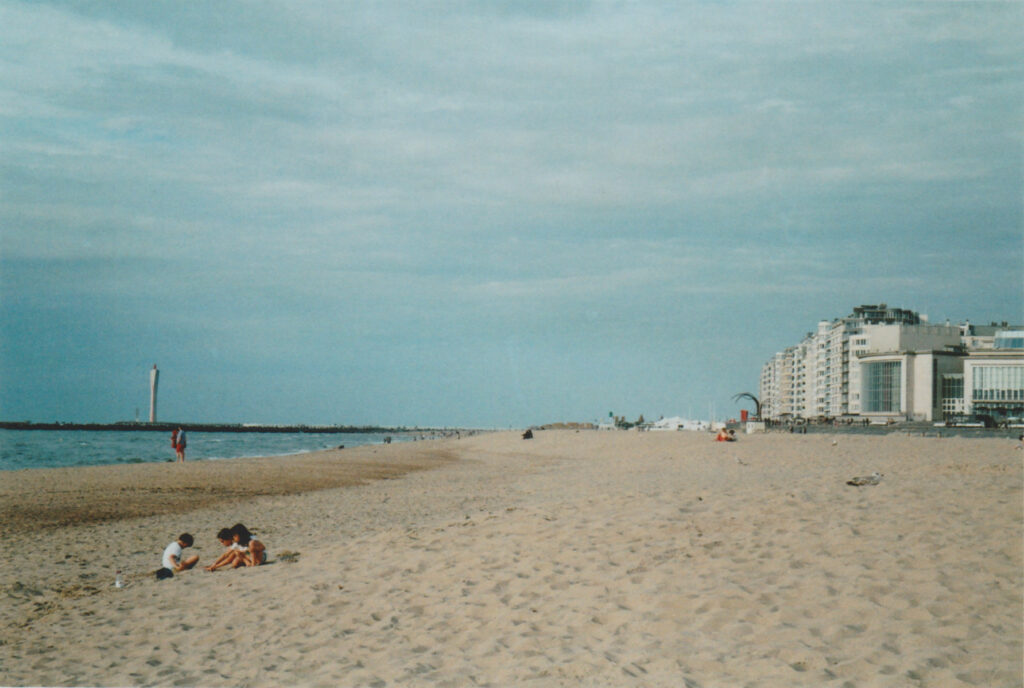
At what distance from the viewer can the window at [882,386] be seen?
4498 inches

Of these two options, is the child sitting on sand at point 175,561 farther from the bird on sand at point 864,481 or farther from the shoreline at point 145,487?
the bird on sand at point 864,481

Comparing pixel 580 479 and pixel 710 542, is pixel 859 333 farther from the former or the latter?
pixel 710 542

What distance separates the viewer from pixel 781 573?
8.76 meters

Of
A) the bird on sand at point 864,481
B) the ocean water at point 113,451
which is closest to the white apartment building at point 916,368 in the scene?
the ocean water at point 113,451

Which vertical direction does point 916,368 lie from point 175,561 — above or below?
above

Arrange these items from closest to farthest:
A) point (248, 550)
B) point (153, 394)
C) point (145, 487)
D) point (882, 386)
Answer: point (248, 550)
point (145, 487)
point (882, 386)
point (153, 394)

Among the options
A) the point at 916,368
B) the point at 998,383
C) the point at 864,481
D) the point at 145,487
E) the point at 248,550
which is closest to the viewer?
the point at 248,550

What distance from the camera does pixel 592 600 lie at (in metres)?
8.50

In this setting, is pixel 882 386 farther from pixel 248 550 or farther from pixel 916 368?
pixel 248 550

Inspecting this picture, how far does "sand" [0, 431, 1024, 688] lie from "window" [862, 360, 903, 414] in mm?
110195

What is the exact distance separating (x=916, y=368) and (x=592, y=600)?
118864 millimetres

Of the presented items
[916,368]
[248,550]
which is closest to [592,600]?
[248,550]

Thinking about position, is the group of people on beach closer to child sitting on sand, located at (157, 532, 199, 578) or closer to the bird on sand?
child sitting on sand, located at (157, 532, 199, 578)

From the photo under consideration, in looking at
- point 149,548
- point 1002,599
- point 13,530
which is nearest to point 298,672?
point 1002,599
